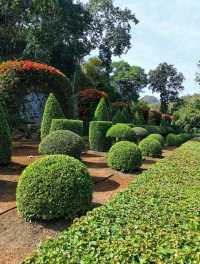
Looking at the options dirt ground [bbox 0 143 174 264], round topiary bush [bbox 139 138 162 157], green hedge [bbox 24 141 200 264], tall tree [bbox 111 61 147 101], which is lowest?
dirt ground [bbox 0 143 174 264]

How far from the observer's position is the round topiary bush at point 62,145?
12.1 meters

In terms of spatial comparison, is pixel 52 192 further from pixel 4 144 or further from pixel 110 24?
pixel 110 24

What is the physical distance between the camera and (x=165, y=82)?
205 feet

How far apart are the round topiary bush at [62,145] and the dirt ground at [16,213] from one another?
79cm

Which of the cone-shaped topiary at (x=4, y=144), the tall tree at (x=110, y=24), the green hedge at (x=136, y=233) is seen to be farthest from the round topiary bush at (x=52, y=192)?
the tall tree at (x=110, y=24)

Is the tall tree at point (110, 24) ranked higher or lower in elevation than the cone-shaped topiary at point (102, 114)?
higher

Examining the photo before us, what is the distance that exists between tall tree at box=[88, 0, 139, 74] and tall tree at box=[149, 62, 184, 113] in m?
18.2

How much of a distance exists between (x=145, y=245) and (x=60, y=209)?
3430 mm

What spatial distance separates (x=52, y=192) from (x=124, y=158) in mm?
5939

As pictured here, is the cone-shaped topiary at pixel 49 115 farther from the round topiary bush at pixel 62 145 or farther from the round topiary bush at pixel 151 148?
the round topiary bush at pixel 151 148

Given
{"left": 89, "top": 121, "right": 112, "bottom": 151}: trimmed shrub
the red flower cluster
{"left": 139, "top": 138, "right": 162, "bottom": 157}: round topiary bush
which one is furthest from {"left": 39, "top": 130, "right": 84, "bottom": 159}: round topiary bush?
the red flower cluster

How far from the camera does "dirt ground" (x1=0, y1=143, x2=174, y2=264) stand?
6.09 m

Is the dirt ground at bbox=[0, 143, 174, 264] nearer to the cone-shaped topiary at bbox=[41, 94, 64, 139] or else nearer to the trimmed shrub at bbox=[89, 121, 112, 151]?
the cone-shaped topiary at bbox=[41, 94, 64, 139]

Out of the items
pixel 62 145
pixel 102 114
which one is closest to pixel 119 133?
pixel 102 114
